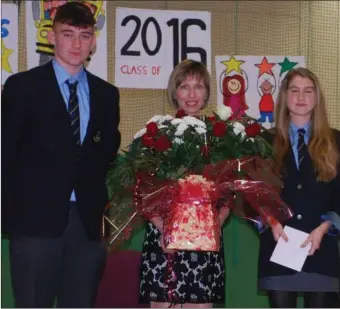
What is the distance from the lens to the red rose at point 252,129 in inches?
123

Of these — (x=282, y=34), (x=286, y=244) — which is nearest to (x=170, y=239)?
(x=286, y=244)

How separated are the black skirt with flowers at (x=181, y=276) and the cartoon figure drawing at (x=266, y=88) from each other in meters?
2.08

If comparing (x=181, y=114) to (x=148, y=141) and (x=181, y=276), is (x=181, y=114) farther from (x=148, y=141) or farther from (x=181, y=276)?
(x=181, y=276)

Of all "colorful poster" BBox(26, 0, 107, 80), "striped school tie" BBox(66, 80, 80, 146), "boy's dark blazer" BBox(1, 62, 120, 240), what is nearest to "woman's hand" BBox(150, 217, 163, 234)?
"boy's dark blazer" BBox(1, 62, 120, 240)

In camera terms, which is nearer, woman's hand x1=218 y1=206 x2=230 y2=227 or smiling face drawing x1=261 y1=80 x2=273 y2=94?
woman's hand x1=218 y1=206 x2=230 y2=227

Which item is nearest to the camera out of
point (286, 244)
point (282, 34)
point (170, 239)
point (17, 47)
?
point (170, 239)

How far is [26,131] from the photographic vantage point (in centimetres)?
309

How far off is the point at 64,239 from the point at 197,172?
2.14 feet

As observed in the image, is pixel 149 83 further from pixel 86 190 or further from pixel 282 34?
pixel 86 190

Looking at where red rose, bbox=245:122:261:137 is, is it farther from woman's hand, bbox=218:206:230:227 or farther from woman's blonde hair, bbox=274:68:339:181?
woman's hand, bbox=218:206:230:227

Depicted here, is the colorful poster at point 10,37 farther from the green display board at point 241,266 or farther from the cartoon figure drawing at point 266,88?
the green display board at point 241,266

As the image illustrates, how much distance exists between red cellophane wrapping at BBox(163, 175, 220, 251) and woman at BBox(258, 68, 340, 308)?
1.23 ft

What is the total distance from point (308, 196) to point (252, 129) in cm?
44

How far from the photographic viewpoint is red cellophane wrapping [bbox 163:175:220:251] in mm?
3002
